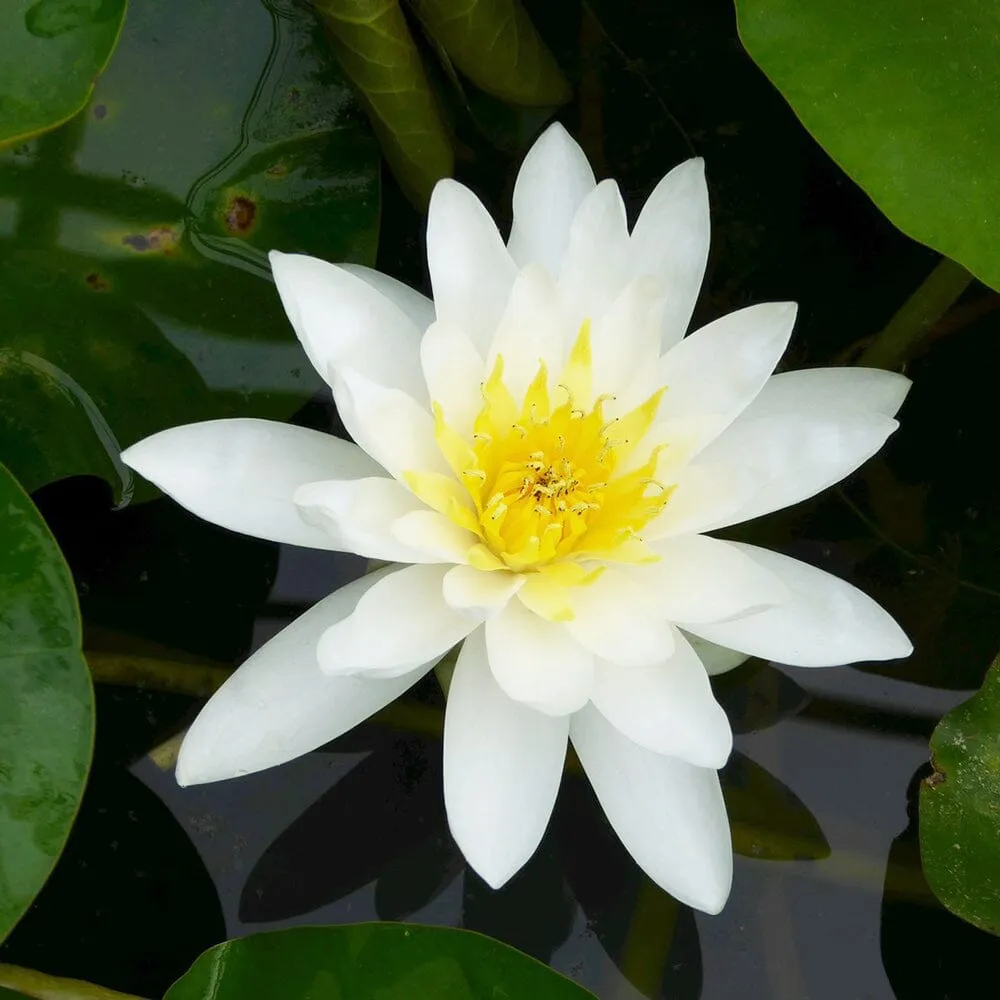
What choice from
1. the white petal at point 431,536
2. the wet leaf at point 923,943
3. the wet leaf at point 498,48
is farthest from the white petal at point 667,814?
the wet leaf at point 498,48

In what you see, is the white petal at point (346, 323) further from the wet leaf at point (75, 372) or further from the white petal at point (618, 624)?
the wet leaf at point (75, 372)

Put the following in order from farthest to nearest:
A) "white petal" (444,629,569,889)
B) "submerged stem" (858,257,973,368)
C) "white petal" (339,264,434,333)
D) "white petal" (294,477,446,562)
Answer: "submerged stem" (858,257,973,368), "white petal" (339,264,434,333), "white petal" (444,629,569,889), "white petal" (294,477,446,562)

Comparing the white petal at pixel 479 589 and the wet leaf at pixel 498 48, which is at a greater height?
the wet leaf at pixel 498 48

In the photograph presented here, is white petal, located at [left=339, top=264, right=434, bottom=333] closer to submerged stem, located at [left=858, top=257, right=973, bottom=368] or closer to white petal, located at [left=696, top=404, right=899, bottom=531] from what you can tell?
white petal, located at [left=696, top=404, right=899, bottom=531]

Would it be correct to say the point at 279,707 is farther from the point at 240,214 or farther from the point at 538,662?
the point at 240,214

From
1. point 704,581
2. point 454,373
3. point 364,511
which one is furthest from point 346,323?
point 704,581

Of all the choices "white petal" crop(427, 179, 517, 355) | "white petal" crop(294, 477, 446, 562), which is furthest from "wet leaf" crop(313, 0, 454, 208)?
"white petal" crop(294, 477, 446, 562)

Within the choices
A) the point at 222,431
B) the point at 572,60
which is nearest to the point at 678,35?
the point at 572,60
